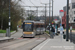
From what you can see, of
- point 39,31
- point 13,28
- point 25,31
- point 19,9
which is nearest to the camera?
point 25,31

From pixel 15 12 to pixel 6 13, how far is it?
13.6ft

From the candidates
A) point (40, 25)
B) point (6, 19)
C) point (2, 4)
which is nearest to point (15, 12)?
point (6, 19)

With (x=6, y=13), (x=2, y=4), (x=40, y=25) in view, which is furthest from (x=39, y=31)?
(x=2, y=4)

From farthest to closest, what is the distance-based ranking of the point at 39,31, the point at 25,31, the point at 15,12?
the point at 15,12, the point at 39,31, the point at 25,31

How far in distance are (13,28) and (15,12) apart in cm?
903

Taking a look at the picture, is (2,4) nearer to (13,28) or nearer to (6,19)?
(6,19)

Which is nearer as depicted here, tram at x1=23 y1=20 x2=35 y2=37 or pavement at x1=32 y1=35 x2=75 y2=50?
pavement at x1=32 y1=35 x2=75 y2=50

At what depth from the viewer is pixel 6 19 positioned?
4575 centimetres

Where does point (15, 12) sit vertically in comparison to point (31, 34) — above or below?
above

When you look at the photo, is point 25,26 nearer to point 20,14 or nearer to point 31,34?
point 31,34

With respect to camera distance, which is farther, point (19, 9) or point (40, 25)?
point (19, 9)

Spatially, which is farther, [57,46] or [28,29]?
[28,29]

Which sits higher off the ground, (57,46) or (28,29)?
(28,29)

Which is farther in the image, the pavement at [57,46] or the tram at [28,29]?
the tram at [28,29]
